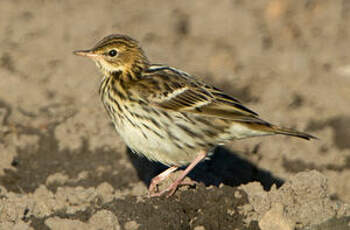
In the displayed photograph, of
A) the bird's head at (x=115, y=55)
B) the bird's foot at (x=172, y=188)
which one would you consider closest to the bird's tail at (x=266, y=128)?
the bird's foot at (x=172, y=188)

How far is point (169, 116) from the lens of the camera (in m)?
6.98

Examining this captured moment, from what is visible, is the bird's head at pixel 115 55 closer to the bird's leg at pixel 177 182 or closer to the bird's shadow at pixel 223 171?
the bird's leg at pixel 177 182

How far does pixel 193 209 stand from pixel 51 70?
441 centimetres

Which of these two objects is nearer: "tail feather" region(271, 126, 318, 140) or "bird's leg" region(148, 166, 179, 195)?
"tail feather" region(271, 126, 318, 140)

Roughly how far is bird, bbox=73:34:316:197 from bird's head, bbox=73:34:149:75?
1 cm

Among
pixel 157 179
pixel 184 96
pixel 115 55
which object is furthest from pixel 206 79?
pixel 157 179

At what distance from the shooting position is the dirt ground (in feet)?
20.5

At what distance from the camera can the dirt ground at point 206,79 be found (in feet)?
20.5

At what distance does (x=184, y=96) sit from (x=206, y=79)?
10.2 feet

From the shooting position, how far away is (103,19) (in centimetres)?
1142

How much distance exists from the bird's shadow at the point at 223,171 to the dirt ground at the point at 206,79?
18 mm

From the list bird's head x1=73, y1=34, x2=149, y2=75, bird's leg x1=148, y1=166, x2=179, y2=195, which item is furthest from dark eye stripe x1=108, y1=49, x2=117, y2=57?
bird's leg x1=148, y1=166, x2=179, y2=195

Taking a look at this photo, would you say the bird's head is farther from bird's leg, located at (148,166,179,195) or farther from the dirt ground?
the dirt ground

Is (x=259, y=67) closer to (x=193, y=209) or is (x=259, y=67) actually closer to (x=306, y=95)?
(x=306, y=95)
